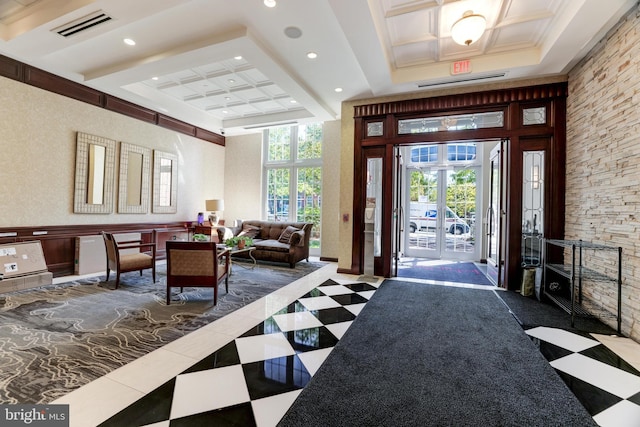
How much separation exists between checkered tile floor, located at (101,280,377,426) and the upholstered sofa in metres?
2.73

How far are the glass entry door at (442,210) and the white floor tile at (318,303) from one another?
14.2 feet

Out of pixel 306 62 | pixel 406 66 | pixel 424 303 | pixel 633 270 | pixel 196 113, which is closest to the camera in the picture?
pixel 633 270

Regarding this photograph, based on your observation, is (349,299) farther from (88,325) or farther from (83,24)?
(83,24)

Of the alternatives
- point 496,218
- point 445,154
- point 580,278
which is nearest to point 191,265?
point 580,278

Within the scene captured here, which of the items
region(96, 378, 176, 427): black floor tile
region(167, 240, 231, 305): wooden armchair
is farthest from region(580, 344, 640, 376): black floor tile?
region(167, 240, 231, 305): wooden armchair

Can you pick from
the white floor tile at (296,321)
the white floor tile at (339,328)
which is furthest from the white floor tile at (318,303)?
the white floor tile at (339,328)

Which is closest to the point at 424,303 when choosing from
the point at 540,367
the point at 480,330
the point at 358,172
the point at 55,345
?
the point at 480,330

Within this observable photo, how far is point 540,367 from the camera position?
2.15 metres

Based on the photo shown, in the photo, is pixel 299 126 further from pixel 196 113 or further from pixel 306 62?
pixel 306 62

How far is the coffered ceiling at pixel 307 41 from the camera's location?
3.00 meters

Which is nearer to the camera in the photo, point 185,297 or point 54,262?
point 185,297

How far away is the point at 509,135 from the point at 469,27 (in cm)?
207

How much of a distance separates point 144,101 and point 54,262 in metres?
3.43

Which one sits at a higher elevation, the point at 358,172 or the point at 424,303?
the point at 358,172
